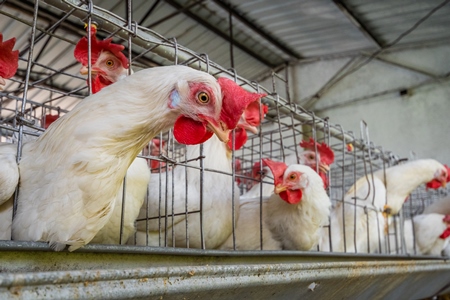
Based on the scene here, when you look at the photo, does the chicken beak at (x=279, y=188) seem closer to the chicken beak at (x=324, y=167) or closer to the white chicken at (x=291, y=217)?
the white chicken at (x=291, y=217)

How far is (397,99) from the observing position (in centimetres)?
690

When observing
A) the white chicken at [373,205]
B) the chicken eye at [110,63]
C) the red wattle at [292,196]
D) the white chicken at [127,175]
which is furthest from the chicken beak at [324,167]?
the chicken eye at [110,63]

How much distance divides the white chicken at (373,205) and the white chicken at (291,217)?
0.68 metres

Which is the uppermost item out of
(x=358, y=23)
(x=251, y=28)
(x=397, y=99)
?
(x=251, y=28)

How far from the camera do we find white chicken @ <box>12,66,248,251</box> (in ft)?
3.32

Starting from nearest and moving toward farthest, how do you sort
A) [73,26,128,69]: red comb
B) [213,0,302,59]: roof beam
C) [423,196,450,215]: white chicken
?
1. [73,26,128,69]: red comb
2. [423,196,450,215]: white chicken
3. [213,0,302,59]: roof beam

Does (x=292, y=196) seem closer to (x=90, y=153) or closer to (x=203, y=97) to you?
(x=203, y=97)

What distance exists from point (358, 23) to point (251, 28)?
153 centimetres

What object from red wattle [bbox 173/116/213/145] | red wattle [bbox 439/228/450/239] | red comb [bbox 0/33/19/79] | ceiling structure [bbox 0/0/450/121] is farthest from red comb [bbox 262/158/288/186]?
ceiling structure [bbox 0/0/450/121]

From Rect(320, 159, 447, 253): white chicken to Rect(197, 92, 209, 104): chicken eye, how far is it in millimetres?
1822

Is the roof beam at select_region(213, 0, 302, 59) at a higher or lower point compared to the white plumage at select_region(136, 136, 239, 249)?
higher

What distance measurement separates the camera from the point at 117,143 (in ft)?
3.52

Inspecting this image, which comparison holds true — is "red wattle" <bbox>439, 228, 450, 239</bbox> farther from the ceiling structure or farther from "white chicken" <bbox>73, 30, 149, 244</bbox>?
"white chicken" <bbox>73, 30, 149, 244</bbox>

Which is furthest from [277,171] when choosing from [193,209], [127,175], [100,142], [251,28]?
[251,28]
